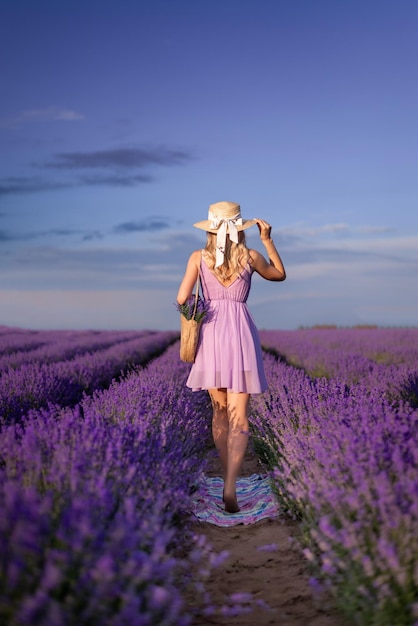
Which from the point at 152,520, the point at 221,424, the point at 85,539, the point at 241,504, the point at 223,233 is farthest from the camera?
the point at 241,504

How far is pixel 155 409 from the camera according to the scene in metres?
4.45

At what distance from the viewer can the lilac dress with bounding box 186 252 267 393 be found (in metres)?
3.95

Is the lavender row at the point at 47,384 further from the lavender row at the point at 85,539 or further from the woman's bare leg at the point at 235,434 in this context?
the lavender row at the point at 85,539

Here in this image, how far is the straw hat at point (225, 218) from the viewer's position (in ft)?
12.8

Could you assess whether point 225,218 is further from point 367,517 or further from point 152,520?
point 152,520

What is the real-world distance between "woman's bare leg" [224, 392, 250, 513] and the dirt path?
294 millimetres

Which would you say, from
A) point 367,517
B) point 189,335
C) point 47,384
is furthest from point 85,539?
point 47,384

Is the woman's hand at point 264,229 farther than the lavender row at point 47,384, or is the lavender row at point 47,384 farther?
the lavender row at point 47,384

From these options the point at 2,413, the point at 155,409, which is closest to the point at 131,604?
the point at 155,409

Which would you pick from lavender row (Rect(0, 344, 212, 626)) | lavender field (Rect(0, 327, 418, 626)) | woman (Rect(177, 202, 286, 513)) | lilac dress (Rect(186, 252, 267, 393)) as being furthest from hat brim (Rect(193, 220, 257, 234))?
lavender row (Rect(0, 344, 212, 626))

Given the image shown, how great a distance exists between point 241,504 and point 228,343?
1.23 meters

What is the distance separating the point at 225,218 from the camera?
3.90 m

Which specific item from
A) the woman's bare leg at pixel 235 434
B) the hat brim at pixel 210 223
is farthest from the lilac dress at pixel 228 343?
the hat brim at pixel 210 223

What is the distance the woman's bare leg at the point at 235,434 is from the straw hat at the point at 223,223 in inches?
34.7
